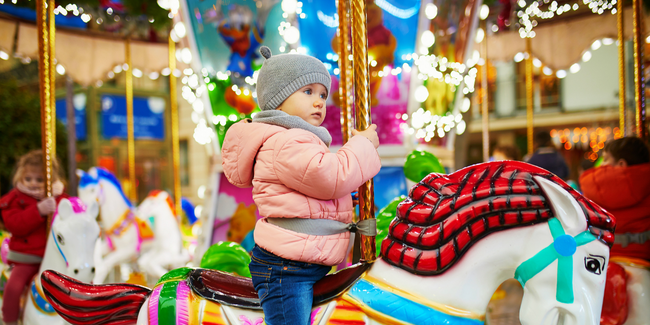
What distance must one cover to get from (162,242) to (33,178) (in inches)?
63.0

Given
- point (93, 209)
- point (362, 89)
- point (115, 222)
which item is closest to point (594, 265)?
point (362, 89)

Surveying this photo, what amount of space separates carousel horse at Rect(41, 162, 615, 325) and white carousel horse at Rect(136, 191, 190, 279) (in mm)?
2976

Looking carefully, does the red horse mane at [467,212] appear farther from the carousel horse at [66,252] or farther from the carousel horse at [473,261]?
the carousel horse at [66,252]

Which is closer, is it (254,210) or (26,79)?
(254,210)

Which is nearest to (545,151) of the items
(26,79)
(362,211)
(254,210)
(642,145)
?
(642,145)

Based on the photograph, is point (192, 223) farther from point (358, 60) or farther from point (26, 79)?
point (26, 79)

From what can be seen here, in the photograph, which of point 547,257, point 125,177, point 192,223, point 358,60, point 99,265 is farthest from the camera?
point 125,177

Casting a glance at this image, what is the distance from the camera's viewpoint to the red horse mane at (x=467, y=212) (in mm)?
1039

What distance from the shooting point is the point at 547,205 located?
1.04 metres

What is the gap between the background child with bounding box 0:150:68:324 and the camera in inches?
94.5

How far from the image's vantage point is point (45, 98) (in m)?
2.39

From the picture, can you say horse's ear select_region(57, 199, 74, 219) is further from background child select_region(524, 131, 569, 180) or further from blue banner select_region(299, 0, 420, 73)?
background child select_region(524, 131, 569, 180)

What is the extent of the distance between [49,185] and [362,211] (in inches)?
75.3

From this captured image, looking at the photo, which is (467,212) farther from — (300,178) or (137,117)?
(137,117)
